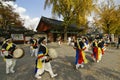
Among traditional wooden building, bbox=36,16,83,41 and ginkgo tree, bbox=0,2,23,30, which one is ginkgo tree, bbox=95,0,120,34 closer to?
traditional wooden building, bbox=36,16,83,41

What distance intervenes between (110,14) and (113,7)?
214 centimetres

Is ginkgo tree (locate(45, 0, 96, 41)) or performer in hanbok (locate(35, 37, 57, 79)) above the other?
ginkgo tree (locate(45, 0, 96, 41))

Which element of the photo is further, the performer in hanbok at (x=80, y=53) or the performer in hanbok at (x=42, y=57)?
the performer in hanbok at (x=80, y=53)

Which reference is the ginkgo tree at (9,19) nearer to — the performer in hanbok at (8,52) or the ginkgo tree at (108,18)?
the ginkgo tree at (108,18)

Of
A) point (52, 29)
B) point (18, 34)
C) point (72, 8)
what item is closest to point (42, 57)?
point (72, 8)

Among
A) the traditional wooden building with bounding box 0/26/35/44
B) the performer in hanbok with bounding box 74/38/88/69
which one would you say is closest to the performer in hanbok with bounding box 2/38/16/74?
the performer in hanbok with bounding box 74/38/88/69

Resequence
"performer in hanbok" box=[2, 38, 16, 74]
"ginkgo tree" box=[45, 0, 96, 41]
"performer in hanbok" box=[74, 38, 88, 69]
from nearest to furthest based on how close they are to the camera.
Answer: "performer in hanbok" box=[2, 38, 16, 74], "performer in hanbok" box=[74, 38, 88, 69], "ginkgo tree" box=[45, 0, 96, 41]

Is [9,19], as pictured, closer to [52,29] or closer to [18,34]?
[18,34]

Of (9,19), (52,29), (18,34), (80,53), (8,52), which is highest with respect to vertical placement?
(9,19)

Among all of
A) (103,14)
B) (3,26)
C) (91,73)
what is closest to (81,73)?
(91,73)

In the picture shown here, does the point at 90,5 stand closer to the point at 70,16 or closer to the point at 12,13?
the point at 70,16

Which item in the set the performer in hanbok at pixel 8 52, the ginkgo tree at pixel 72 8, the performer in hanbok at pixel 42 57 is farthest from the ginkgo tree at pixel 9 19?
the performer in hanbok at pixel 42 57

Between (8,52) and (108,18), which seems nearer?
(8,52)

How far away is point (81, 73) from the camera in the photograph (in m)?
7.95
